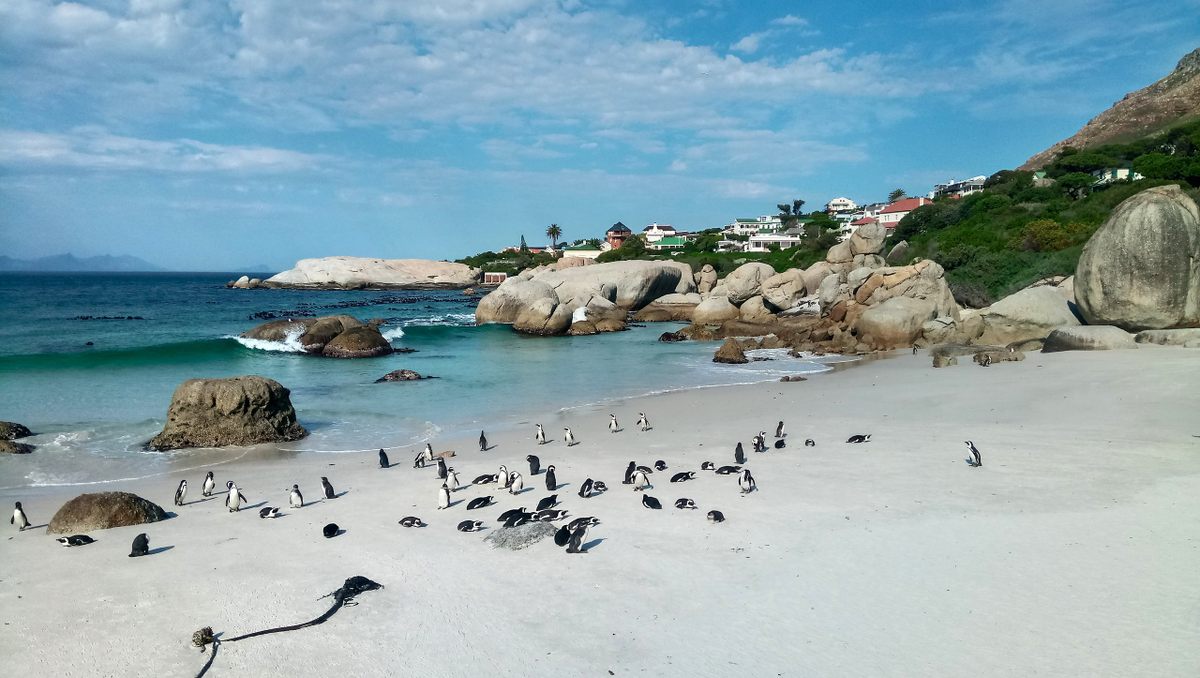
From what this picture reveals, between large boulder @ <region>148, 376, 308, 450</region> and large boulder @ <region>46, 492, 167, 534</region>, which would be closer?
large boulder @ <region>46, 492, 167, 534</region>

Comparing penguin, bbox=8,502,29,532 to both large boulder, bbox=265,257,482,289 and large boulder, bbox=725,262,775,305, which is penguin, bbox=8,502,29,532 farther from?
large boulder, bbox=265,257,482,289

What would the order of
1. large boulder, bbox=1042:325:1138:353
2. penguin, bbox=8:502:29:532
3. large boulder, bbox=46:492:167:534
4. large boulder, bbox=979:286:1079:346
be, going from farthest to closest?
1. large boulder, bbox=979:286:1079:346
2. large boulder, bbox=1042:325:1138:353
3. penguin, bbox=8:502:29:532
4. large boulder, bbox=46:492:167:534

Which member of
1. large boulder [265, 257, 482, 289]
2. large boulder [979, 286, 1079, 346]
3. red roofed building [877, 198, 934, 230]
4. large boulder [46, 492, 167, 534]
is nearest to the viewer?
large boulder [46, 492, 167, 534]

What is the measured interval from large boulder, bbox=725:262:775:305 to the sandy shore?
33.8m

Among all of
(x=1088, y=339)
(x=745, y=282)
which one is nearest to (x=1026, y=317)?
(x=1088, y=339)

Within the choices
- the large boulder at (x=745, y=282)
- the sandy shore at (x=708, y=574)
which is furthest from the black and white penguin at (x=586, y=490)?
the large boulder at (x=745, y=282)

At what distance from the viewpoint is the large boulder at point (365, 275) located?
333 feet

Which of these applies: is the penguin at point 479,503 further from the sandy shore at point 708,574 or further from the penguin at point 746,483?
the penguin at point 746,483

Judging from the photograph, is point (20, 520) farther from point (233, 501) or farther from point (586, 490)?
point (586, 490)

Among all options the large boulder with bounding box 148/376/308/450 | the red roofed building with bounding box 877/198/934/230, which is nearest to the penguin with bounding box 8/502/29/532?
the large boulder with bounding box 148/376/308/450

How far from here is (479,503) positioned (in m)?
10.1

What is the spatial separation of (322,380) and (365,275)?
3211 inches

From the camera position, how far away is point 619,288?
5188 cm

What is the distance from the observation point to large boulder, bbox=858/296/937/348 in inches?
1098
